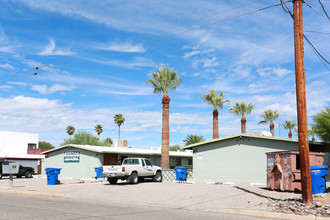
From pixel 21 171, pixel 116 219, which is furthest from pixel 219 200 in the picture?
pixel 21 171

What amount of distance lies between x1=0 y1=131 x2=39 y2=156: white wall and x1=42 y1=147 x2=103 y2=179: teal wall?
72.9 feet

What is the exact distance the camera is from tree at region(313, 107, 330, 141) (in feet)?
89.7

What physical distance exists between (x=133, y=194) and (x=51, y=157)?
2369 centimetres

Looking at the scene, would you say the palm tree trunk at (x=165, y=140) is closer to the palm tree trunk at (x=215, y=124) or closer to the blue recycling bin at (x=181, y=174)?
the blue recycling bin at (x=181, y=174)

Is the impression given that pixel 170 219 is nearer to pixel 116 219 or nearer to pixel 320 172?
pixel 116 219

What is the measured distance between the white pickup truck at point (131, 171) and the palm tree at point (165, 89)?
619cm

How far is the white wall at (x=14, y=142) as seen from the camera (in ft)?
185

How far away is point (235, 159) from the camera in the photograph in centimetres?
2550

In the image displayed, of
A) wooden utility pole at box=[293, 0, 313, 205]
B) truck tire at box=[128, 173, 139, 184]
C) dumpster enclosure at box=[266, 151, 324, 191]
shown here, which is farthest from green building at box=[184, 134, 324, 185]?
wooden utility pole at box=[293, 0, 313, 205]

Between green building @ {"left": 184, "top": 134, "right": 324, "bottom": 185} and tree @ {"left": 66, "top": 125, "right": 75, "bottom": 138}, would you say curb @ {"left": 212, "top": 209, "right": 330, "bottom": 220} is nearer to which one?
green building @ {"left": 184, "top": 134, "right": 324, "bottom": 185}

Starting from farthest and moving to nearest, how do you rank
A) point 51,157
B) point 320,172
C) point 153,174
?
point 51,157 < point 153,174 < point 320,172

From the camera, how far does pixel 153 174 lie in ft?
84.8

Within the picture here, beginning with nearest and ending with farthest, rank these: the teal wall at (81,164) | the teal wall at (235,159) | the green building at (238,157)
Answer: the green building at (238,157) → the teal wall at (235,159) → the teal wall at (81,164)

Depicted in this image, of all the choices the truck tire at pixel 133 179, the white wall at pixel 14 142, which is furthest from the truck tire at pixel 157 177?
the white wall at pixel 14 142
